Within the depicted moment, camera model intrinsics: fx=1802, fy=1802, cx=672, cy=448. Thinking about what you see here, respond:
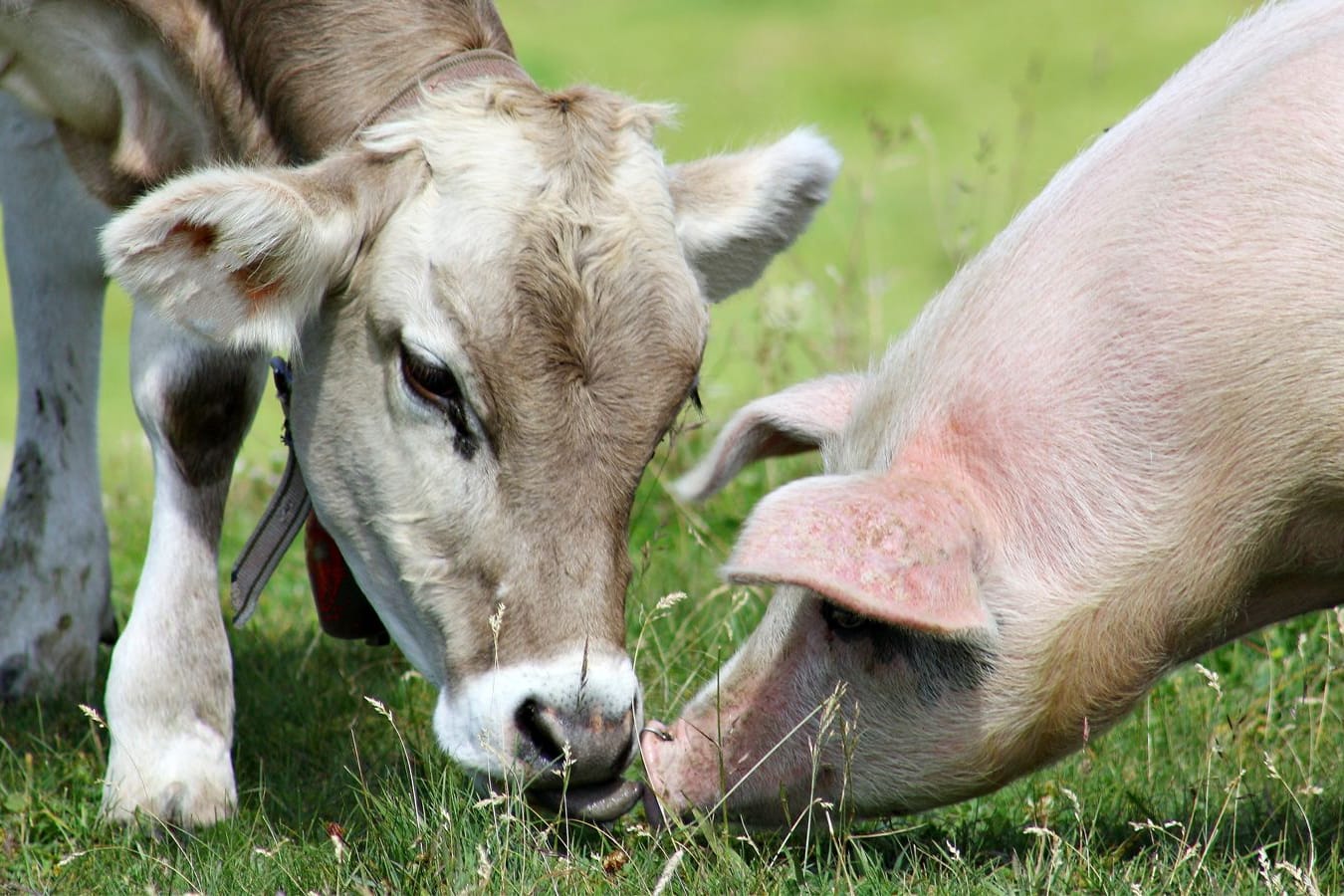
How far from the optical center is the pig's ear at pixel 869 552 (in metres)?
3.24

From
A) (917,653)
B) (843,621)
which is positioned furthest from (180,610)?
(917,653)

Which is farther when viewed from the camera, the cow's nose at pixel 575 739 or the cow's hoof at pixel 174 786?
the cow's hoof at pixel 174 786

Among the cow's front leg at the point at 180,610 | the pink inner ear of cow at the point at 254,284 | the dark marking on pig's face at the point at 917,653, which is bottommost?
the cow's front leg at the point at 180,610

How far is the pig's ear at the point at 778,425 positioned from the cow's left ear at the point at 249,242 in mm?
964

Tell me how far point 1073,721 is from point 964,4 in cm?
1610

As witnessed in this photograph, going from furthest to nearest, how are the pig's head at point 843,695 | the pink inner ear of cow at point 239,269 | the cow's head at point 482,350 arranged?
the pink inner ear of cow at point 239,269 < the cow's head at point 482,350 < the pig's head at point 843,695

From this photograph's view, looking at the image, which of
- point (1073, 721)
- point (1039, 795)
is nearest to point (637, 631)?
point (1039, 795)

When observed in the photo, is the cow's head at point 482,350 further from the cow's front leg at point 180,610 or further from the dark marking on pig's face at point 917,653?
the dark marking on pig's face at point 917,653

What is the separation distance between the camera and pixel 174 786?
407 cm

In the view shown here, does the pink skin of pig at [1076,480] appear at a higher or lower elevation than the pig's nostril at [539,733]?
higher

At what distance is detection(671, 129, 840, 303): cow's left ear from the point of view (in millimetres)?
4211

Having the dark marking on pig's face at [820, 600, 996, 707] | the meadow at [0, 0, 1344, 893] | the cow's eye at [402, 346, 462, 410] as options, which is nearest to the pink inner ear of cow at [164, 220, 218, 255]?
the cow's eye at [402, 346, 462, 410]

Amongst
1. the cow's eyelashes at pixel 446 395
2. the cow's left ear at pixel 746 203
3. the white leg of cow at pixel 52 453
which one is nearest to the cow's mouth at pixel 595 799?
the cow's eyelashes at pixel 446 395

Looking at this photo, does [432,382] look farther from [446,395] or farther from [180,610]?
[180,610]
